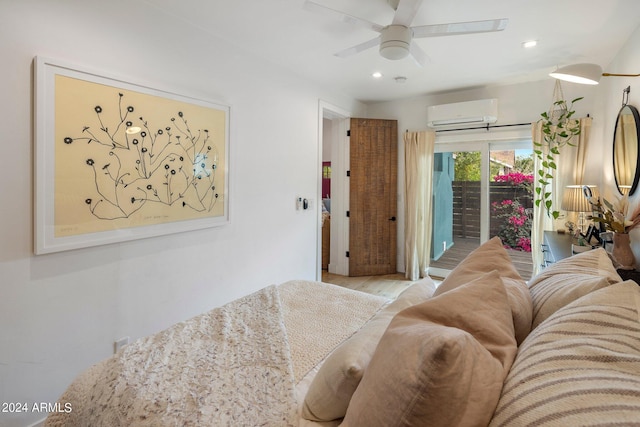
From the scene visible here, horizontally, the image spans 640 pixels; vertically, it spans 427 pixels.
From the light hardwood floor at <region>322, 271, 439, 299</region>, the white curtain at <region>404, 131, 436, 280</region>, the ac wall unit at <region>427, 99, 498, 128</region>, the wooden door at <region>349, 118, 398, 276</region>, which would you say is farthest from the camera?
the wooden door at <region>349, 118, 398, 276</region>

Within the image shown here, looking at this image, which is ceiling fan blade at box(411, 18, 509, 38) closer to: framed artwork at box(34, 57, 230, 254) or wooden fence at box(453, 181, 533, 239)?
framed artwork at box(34, 57, 230, 254)

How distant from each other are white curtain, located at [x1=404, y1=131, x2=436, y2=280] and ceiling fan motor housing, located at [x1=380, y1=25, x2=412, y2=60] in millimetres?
2369

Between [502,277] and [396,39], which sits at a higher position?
[396,39]

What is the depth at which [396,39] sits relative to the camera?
2066 mm

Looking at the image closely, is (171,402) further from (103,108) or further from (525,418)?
(103,108)

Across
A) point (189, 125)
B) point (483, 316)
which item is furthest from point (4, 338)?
point (483, 316)

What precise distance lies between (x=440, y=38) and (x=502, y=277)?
7.13ft

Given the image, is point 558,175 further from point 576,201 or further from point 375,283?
point 375,283

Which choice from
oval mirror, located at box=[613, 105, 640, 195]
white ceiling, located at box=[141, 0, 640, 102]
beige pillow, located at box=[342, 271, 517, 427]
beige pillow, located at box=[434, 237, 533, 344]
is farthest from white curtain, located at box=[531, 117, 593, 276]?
beige pillow, located at box=[342, 271, 517, 427]

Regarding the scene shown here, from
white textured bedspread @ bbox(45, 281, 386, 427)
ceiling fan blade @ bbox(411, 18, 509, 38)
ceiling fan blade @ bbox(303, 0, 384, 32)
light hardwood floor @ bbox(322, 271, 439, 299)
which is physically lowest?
light hardwood floor @ bbox(322, 271, 439, 299)

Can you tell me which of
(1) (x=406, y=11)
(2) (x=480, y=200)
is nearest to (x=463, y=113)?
(2) (x=480, y=200)

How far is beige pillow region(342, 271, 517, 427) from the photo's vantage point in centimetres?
60

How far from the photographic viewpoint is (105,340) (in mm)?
1949

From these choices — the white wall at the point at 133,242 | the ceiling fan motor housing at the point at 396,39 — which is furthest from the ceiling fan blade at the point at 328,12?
the white wall at the point at 133,242
